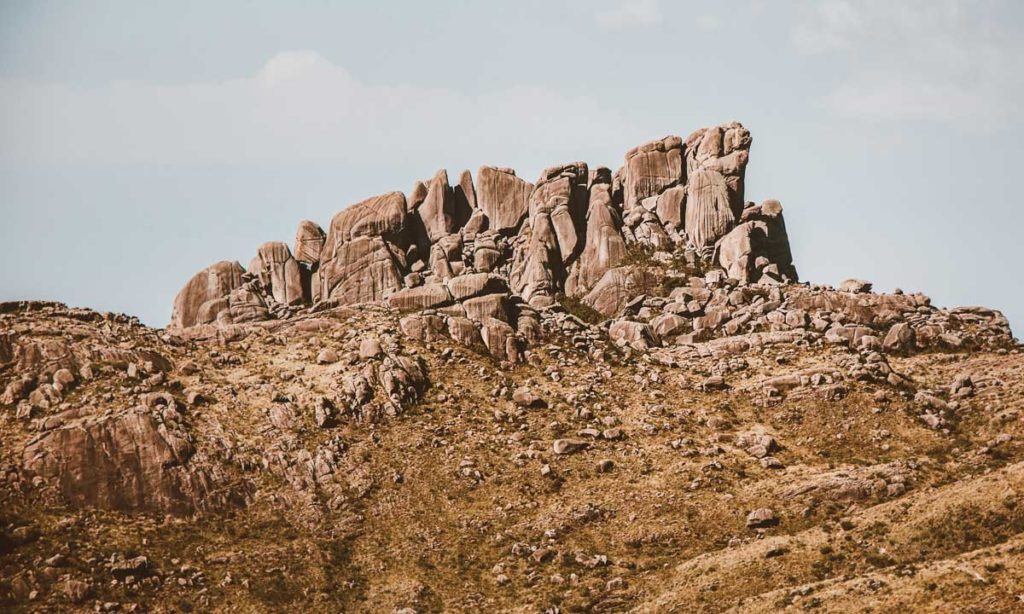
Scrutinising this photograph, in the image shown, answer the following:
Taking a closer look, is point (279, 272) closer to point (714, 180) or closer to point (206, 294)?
point (206, 294)

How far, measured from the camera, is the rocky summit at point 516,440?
75.4 metres

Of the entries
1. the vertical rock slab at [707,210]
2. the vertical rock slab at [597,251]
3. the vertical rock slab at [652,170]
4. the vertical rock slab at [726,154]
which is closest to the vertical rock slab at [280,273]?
the vertical rock slab at [597,251]

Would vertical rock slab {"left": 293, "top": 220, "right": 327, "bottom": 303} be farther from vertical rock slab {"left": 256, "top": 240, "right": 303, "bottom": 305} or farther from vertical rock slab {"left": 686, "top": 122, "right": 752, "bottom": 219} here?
vertical rock slab {"left": 686, "top": 122, "right": 752, "bottom": 219}

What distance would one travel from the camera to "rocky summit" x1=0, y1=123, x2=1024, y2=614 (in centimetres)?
7538

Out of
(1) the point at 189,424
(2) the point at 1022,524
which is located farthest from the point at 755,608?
(1) the point at 189,424

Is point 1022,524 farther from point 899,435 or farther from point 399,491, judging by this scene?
point 399,491

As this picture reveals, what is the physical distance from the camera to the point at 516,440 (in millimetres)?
97500

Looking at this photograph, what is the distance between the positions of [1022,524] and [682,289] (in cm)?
6129

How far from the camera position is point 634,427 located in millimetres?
98250

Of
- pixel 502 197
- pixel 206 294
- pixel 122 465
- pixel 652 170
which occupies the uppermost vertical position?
pixel 652 170

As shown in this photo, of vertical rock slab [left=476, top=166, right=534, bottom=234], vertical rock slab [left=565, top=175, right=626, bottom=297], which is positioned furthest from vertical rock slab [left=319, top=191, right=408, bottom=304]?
vertical rock slab [left=565, top=175, right=626, bottom=297]

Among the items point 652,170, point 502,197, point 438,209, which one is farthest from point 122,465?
point 652,170

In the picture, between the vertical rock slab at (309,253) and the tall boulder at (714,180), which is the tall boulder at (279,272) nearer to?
the vertical rock slab at (309,253)

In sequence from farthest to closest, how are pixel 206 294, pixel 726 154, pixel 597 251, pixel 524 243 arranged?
pixel 726 154 → pixel 524 243 → pixel 597 251 → pixel 206 294
